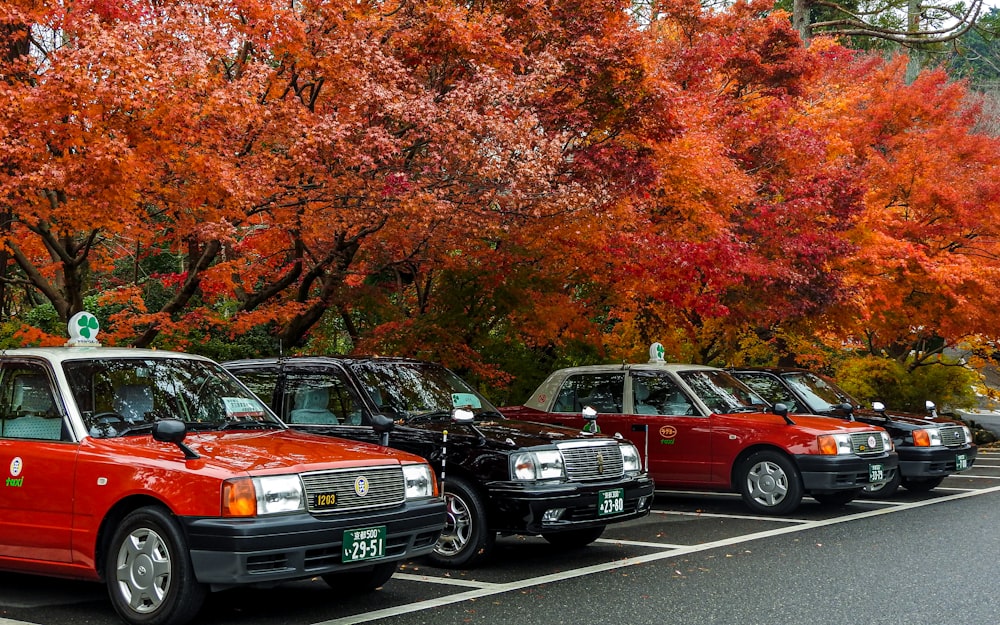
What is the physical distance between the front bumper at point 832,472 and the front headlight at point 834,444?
73 mm

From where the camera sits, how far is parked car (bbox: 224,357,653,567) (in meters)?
7.65

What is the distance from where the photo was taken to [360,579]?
6.83 m

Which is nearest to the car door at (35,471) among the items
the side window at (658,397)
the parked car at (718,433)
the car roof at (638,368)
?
the parked car at (718,433)

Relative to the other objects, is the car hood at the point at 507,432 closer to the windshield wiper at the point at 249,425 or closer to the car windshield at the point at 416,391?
the car windshield at the point at 416,391

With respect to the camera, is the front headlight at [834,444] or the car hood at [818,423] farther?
the car hood at [818,423]

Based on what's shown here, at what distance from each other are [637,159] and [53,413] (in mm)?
8309

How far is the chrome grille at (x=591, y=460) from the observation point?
7.84m

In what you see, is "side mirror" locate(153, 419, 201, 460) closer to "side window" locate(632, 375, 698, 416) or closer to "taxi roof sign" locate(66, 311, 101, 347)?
"taxi roof sign" locate(66, 311, 101, 347)

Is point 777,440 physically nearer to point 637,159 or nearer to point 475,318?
point 637,159

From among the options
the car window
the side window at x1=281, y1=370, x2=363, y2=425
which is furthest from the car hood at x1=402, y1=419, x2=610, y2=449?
the car window

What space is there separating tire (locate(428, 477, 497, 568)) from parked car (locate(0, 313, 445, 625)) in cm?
105

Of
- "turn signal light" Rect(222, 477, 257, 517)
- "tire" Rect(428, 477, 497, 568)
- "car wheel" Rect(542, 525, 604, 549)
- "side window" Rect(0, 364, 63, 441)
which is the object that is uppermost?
"side window" Rect(0, 364, 63, 441)

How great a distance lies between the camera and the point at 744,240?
15094 mm

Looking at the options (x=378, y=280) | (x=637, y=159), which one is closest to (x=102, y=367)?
(x=637, y=159)
